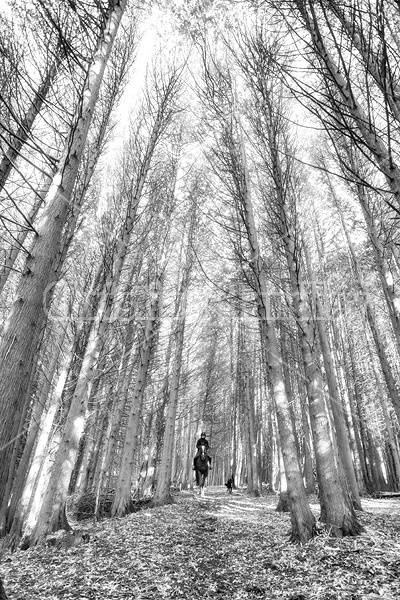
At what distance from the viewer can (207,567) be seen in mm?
3387

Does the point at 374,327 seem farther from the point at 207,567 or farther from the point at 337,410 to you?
the point at 207,567

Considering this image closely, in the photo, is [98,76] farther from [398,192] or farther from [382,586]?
[382,586]

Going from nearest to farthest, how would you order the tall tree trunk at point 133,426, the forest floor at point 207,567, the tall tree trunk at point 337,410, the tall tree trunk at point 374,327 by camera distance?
the forest floor at point 207,567
the tall tree trunk at point 133,426
the tall tree trunk at point 337,410
the tall tree trunk at point 374,327

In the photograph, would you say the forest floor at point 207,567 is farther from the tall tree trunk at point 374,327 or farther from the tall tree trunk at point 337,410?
the tall tree trunk at point 374,327

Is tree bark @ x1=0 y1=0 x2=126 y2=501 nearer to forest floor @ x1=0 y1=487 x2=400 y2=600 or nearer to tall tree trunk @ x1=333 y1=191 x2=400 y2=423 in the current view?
forest floor @ x1=0 y1=487 x2=400 y2=600

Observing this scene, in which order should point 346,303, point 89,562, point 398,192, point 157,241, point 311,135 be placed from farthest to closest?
point 346,303
point 311,135
point 157,241
point 89,562
point 398,192

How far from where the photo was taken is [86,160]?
6.61m

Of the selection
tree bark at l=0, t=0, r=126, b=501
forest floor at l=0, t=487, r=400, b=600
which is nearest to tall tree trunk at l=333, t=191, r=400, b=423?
forest floor at l=0, t=487, r=400, b=600

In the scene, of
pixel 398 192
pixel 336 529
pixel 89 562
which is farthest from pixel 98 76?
pixel 336 529

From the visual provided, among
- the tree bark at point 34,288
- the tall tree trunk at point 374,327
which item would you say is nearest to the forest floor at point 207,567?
the tree bark at point 34,288

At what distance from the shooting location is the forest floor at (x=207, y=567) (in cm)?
263

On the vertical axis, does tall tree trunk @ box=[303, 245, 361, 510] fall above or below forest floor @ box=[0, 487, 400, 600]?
above

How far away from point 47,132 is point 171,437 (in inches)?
313

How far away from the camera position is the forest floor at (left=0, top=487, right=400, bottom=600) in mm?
2635
